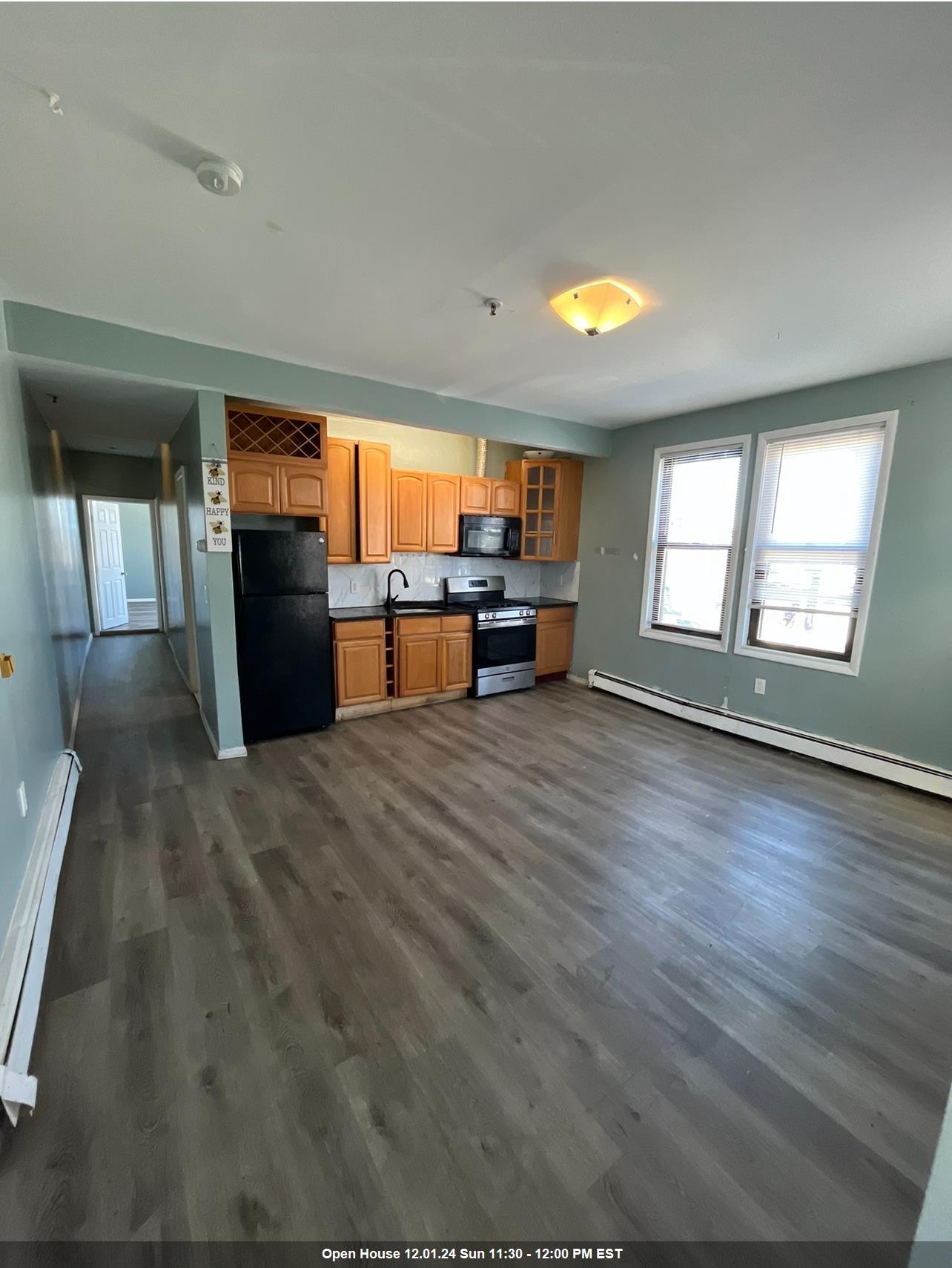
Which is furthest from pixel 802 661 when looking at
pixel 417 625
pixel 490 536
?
pixel 417 625

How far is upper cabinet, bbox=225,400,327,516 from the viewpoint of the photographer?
3494mm

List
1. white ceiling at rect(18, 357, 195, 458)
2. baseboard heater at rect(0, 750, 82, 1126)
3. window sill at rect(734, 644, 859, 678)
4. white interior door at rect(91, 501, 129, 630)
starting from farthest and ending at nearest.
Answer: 1. white interior door at rect(91, 501, 129, 630)
2. window sill at rect(734, 644, 859, 678)
3. white ceiling at rect(18, 357, 195, 458)
4. baseboard heater at rect(0, 750, 82, 1126)

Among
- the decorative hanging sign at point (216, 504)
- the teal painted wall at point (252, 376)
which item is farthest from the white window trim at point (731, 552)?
the decorative hanging sign at point (216, 504)

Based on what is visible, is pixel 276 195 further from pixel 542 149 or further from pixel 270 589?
pixel 270 589

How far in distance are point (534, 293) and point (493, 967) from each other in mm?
2823

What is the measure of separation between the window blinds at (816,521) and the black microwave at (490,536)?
2.36 meters

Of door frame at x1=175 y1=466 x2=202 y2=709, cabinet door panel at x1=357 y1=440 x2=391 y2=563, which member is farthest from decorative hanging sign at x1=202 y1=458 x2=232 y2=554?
cabinet door panel at x1=357 y1=440 x2=391 y2=563

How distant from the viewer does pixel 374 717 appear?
4.45 meters

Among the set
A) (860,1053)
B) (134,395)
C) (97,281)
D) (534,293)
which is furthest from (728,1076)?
(134,395)

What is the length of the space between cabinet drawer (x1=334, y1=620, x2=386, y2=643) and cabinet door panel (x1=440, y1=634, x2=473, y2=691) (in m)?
0.67

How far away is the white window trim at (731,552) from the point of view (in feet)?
13.0

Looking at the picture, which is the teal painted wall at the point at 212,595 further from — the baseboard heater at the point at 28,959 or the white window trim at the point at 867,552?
the white window trim at the point at 867,552

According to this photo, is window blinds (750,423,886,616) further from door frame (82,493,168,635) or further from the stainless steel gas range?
door frame (82,493,168,635)

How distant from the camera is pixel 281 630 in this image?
3699 millimetres
